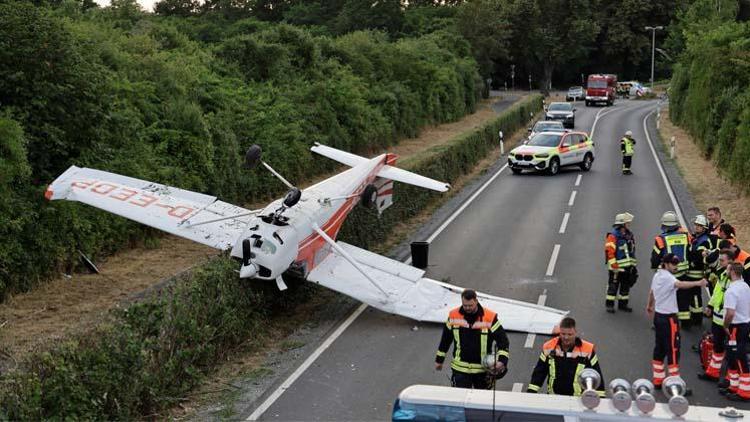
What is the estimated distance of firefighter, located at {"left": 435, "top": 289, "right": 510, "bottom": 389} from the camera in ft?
30.2

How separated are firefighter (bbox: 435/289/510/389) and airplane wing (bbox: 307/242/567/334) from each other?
415 centimetres

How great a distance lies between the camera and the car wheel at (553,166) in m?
33.3

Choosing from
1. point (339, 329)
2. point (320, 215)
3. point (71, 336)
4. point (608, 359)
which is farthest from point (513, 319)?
point (71, 336)

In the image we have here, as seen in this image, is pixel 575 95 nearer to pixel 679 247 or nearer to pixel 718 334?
pixel 679 247

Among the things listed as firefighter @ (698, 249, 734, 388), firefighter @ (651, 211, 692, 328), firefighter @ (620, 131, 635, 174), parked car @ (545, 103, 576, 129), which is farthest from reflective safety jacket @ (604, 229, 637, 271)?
parked car @ (545, 103, 576, 129)

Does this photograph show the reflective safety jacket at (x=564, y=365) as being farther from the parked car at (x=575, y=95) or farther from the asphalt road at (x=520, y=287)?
the parked car at (x=575, y=95)

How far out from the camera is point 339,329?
1462 centimetres

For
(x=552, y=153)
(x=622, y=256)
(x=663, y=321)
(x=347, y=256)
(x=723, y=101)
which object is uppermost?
(x=723, y=101)

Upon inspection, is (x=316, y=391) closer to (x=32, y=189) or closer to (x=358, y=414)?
(x=358, y=414)

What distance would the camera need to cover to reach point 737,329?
1095 centimetres

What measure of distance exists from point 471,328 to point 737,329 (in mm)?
4259

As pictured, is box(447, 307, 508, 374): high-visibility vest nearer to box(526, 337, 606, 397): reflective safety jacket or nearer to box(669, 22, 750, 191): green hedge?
box(526, 337, 606, 397): reflective safety jacket

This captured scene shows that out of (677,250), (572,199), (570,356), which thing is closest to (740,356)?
(677,250)

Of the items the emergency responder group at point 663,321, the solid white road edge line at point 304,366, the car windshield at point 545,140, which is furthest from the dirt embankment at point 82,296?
the car windshield at point 545,140
